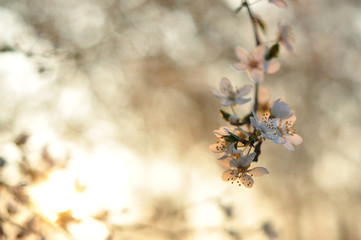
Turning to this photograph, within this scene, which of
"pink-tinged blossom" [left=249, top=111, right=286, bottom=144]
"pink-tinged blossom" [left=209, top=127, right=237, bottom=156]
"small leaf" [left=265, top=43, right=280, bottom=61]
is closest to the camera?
"pink-tinged blossom" [left=249, top=111, right=286, bottom=144]

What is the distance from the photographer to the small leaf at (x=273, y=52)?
4.08ft

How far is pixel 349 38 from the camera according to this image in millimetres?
6562

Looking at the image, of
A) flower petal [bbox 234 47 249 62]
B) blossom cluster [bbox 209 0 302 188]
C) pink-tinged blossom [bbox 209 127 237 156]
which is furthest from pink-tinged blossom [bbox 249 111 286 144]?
flower petal [bbox 234 47 249 62]

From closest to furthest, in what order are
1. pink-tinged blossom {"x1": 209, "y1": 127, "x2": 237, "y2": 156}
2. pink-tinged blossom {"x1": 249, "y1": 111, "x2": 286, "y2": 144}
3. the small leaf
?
pink-tinged blossom {"x1": 249, "y1": 111, "x2": 286, "y2": 144}
pink-tinged blossom {"x1": 209, "y1": 127, "x2": 237, "y2": 156}
the small leaf

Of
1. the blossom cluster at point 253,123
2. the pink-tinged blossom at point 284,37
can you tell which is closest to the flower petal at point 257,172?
the blossom cluster at point 253,123

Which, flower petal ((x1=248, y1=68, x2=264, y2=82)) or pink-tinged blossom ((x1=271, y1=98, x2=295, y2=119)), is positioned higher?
flower petal ((x1=248, y1=68, x2=264, y2=82))

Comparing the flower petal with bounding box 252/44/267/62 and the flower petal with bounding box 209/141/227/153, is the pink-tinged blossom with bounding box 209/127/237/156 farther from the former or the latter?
the flower petal with bounding box 252/44/267/62

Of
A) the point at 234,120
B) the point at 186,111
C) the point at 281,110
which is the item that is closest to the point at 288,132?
the point at 281,110

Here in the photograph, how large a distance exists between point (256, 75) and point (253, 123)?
352 millimetres

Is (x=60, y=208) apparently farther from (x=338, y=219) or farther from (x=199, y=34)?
(x=338, y=219)

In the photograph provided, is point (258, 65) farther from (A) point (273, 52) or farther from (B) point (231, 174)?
(B) point (231, 174)

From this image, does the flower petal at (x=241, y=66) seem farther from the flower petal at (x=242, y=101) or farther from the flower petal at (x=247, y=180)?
the flower petal at (x=247, y=180)

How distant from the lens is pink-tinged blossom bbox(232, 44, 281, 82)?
126 centimetres

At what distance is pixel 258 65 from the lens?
1300mm
